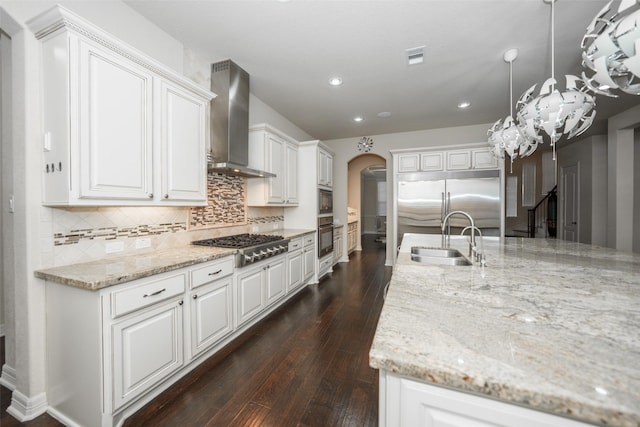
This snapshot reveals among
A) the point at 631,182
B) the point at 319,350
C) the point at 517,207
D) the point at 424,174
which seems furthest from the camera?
the point at 517,207

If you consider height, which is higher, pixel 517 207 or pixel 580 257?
pixel 517 207

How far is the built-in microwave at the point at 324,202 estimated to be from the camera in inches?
180

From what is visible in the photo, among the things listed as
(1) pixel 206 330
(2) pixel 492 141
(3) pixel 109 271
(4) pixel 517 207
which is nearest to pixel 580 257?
(2) pixel 492 141

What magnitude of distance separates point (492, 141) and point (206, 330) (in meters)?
3.34

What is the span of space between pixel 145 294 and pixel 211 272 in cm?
55

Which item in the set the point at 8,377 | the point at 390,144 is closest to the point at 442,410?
the point at 8,377

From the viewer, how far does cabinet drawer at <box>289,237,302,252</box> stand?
3.50m

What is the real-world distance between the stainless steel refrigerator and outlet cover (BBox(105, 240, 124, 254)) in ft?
14.1

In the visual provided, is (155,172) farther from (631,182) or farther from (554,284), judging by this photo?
(631,182)

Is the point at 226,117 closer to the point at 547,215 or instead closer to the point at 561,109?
the point at 561,109

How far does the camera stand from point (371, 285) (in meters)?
4.21

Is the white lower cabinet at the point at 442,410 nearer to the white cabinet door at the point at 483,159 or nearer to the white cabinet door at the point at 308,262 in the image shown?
the white cabinet door at the point at 308,262

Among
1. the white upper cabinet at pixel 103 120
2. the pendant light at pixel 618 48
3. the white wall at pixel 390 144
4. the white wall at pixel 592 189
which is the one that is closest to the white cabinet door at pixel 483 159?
the white wall at pixel 390 144

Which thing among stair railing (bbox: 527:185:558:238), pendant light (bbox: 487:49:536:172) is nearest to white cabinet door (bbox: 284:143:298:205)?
pendant light (bbox: 487:49:536:172)
